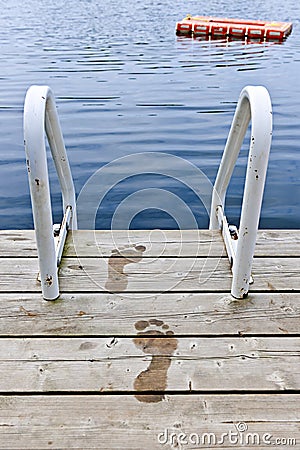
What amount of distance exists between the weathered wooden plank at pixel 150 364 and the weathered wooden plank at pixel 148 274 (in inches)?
13.4

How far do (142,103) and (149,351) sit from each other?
7012 millimetres

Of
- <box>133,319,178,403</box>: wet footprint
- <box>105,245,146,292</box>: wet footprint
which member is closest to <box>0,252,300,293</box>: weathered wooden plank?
<box>105,245,146,292</box>: wet footprint

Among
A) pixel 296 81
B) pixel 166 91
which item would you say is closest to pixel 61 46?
pixel 166 91

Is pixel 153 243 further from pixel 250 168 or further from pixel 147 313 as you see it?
pixel 250 168

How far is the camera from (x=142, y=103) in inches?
322

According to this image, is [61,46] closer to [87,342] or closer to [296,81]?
[296,81]

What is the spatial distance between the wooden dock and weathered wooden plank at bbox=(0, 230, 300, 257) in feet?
0.04

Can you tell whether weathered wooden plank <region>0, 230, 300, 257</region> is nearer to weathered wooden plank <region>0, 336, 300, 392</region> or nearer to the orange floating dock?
weathered wooden plank <region>0, 336, 300, 392</region>

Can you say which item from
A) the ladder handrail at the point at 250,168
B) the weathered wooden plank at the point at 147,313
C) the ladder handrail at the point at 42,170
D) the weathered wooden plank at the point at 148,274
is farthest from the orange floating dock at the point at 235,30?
the weathered wooden plank at the point at 147,313

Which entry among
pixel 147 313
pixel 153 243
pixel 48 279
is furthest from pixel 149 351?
pixel 153 243

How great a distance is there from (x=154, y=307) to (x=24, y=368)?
0.57 metres

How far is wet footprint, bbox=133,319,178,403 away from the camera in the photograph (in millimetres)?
1491

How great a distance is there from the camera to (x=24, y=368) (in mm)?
1571

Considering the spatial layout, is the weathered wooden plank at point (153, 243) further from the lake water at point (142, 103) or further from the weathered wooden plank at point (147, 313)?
the lake water at point (142, 103)
